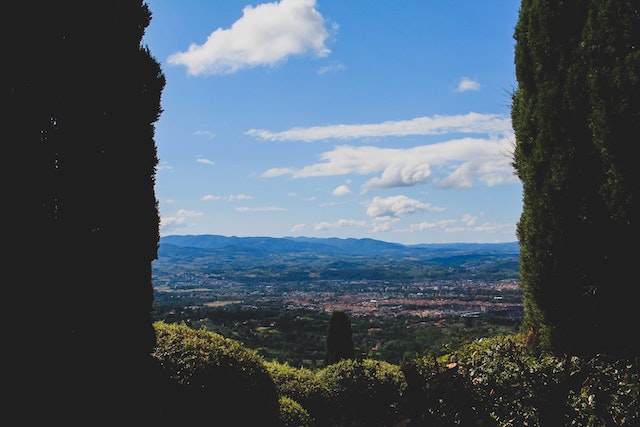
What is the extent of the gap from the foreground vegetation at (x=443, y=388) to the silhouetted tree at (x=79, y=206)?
73cm

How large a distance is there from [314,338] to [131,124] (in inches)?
1577

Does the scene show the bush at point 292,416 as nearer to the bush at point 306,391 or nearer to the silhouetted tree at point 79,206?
the bush at point 306,391

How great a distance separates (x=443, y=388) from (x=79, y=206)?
538cm

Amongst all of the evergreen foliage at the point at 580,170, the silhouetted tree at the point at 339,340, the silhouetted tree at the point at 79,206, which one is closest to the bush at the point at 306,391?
the silhouetted tree at the point at 79,206

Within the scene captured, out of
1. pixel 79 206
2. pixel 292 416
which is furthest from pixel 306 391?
pixel 79 206

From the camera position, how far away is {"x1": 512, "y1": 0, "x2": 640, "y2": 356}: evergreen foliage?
485 cm

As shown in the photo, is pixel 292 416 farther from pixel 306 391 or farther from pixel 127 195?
pixel 127 195

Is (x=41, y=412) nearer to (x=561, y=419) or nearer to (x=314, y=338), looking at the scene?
(x=561, y=419)

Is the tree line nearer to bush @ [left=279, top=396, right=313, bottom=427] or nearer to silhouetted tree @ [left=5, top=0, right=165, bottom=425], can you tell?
silhouetted tree @ [left=5, top=0, right=165, bottom=425]

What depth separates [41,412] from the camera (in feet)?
18.1

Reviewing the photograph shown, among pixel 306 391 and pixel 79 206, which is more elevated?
pixel 79 206

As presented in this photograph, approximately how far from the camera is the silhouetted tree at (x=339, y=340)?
18938 millimetres

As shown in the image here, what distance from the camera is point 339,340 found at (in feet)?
62.3

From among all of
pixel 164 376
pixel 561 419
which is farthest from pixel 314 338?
pixel 561 419
